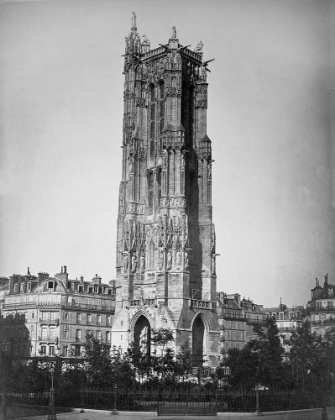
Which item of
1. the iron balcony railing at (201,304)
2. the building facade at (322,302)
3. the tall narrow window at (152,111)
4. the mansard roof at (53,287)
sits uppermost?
the tall narrow window at (152,111)

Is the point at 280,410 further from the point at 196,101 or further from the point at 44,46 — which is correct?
the point at 196,101

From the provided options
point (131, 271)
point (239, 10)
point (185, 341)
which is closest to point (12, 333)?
Answer: point (131, 271)

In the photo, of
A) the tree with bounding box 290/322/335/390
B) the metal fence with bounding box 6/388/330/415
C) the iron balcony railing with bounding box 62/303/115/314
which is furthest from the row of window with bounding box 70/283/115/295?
the tree with bounding box 290/322/335/390

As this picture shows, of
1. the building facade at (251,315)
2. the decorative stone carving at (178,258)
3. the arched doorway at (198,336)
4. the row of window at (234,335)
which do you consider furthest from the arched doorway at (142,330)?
the building facade at (251,315)

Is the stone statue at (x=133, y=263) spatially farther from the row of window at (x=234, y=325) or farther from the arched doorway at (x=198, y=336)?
the row of window at (x=234, y=325)

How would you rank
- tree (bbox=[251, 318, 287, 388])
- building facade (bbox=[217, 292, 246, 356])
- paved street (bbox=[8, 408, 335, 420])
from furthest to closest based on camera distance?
1. building facade (bbox=[217, 292, 246, 356])
2. tree (bbox=[251, 318, 287, 388])
3. paved street (bbox=[8, 408, 335, 420])

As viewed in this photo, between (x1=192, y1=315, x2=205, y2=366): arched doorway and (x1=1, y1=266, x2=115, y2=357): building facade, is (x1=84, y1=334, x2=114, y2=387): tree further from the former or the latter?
(x1=1, y1=266, x2=115, y2=357): building facade
